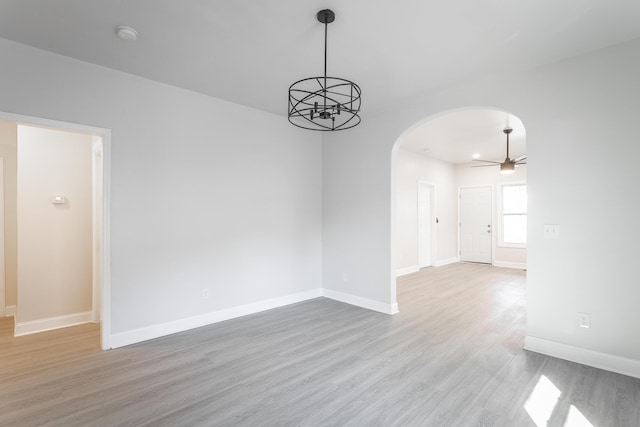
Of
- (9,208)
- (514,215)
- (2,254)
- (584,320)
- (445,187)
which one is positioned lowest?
(584,320)

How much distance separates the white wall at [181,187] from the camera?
9.34 feet

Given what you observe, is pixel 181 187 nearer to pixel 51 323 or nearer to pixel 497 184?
pixel 51 323

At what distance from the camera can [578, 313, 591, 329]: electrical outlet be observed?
8.79 ft

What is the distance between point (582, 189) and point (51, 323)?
592 cm

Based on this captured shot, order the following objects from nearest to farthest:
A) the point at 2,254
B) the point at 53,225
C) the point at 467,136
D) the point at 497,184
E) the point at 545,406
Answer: the point at 545,406
the point at 53,225
the point at 2,254
the point at 467,136
the point at 497,184

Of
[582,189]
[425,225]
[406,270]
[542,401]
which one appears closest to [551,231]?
[582,189]

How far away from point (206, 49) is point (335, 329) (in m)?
3.19

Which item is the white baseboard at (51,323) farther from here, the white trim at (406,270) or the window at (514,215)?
the window at (514,215)

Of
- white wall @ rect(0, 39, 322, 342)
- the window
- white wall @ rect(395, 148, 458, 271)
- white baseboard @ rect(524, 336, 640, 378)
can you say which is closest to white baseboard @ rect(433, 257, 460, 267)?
white wall @ rect(395, 148, 458, 271)

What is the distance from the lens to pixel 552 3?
206 cm

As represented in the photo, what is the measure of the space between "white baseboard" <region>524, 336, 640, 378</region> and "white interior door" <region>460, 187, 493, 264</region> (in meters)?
5.66

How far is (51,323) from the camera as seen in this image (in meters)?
3.64

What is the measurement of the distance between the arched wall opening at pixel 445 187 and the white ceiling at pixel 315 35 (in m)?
2.41

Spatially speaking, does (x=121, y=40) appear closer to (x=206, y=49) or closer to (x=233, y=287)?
(x=206, y=49)
